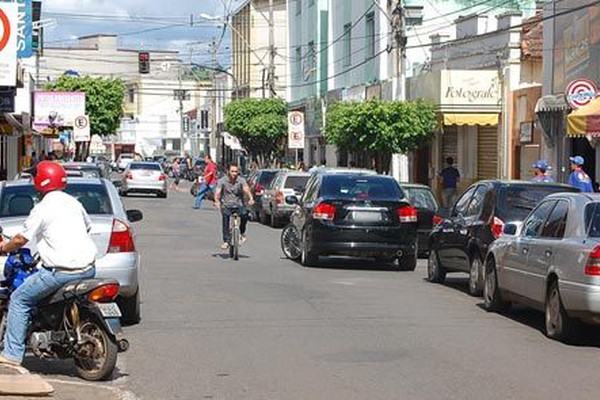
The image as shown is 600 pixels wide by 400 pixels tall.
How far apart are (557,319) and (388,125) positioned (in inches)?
953

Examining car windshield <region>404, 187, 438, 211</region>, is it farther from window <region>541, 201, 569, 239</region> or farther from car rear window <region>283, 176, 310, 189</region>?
window <region>541, 201, 569, 239</region>

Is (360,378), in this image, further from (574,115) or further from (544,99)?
(544,99)

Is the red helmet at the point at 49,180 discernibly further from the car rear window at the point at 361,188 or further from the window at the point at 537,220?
the car rear window at the point at 361,188

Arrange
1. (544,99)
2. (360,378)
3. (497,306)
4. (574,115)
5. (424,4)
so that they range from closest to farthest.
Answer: (360,378), (497,306), (574,115), (544,99), (424,4)

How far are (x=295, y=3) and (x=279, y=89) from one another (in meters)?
10.5

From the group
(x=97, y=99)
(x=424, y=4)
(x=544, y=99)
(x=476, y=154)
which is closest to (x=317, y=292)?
(x=544, y=99)

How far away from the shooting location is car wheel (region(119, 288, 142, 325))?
12523 mm

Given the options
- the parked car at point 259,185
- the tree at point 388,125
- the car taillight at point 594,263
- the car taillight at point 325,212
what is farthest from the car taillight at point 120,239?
the tree at point 388,125

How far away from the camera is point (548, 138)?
29.4 m

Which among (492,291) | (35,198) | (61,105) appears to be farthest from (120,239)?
(61,105)

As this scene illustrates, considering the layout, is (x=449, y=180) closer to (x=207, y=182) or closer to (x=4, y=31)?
(x=207, y=182)

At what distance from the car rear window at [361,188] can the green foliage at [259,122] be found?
4271 cm

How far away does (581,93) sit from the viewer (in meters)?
24.0

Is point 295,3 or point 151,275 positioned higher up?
point 295,3
